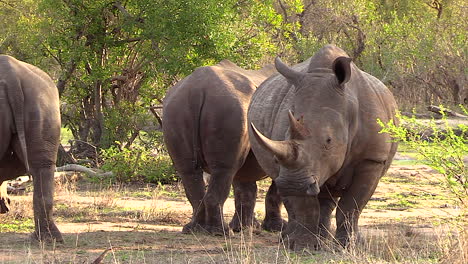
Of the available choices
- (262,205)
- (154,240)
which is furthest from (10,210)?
(262,205)

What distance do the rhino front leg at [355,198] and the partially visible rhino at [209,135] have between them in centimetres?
140

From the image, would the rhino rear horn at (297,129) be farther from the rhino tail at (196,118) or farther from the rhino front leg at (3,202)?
the rhino front leg at (3,202)

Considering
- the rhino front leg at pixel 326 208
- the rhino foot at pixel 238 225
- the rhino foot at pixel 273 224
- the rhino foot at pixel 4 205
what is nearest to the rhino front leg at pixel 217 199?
the rhino foot at pixel 238 225

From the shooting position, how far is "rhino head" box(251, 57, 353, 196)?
744 centimetres

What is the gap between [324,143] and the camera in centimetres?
770

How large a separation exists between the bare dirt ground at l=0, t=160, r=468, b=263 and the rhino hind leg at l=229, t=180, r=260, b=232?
0.65 ft

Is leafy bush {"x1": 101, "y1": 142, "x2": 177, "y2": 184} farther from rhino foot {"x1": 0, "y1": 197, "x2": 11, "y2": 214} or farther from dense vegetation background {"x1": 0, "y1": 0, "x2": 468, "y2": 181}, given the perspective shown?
rhino foot {"x1": 0, "y1": 197, "x2": 11, "y2": 214}

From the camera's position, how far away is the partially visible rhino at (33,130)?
27.2 feet

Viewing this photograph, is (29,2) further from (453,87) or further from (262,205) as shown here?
(453,87)

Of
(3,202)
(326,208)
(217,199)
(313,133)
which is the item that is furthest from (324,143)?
(3,202)

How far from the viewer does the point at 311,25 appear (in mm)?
32094

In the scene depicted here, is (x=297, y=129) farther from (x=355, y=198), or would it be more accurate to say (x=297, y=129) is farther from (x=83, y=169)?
(x=83, y=169)

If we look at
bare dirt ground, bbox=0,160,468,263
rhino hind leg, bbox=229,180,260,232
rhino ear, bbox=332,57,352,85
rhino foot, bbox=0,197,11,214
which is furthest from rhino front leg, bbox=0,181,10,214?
rhino ear, bbox=332,57,352,85

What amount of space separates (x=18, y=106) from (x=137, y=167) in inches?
258
